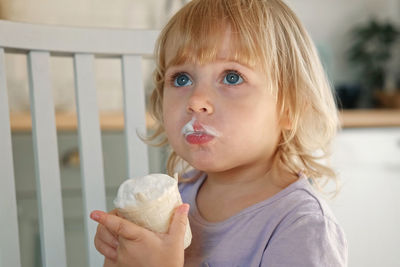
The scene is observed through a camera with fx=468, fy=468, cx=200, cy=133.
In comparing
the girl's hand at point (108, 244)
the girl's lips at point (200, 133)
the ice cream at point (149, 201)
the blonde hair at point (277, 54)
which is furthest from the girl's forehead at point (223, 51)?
the girl's hand at point (108, 244)

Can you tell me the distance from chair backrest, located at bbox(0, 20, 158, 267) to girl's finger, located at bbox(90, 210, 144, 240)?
25cm

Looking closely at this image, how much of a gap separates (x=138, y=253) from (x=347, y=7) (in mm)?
2287

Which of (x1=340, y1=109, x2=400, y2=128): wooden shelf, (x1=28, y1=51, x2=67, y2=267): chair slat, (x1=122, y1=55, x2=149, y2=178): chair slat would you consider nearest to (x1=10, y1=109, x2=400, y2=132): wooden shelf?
(x1=340, y1=109, x2=400, y2=128): wooden shelf

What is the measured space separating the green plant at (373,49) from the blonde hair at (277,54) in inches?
68.0

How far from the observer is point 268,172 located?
0.86 metres

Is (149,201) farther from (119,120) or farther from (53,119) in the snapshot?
(119,120)

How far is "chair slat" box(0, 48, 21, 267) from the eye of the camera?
80cm

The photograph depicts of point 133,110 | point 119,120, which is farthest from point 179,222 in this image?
point 119,120

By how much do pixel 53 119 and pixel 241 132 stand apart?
0.35 metres

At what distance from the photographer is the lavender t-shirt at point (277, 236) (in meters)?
0.68

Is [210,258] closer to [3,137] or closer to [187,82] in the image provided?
[187,82]

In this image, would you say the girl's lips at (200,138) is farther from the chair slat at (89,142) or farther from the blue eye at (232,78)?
the chair slat at (89,142)

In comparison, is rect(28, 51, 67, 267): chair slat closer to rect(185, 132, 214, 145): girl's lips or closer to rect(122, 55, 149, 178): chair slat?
rect(122, 55, 149, 178): chair slat

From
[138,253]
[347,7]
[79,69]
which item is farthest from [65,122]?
[347,7]
